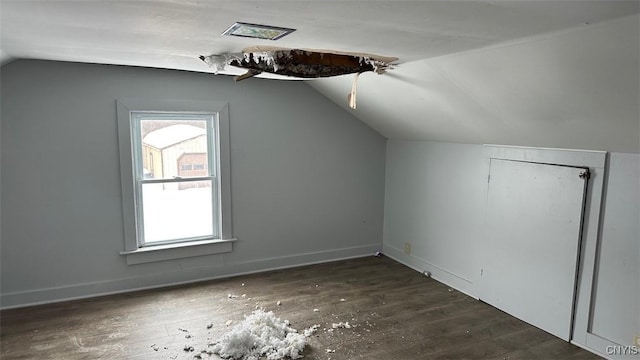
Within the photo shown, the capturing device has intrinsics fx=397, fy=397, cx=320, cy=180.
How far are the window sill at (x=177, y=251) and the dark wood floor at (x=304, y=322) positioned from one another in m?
0.31

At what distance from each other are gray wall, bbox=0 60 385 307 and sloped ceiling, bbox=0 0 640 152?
44cm

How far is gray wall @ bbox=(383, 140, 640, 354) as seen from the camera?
8.50ft

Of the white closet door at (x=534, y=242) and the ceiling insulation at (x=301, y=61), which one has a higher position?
the ceiling insulation at (x=301, y=61)

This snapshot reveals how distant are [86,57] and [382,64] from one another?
2219 mm

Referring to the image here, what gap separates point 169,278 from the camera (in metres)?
3.94

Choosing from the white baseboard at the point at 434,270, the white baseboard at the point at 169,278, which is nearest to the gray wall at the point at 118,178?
the white baseboard at the point at 169,278

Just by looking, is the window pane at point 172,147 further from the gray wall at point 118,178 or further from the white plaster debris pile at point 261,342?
the white plaster debris pile at point 261,342

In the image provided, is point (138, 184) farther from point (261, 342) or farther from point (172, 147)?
point (261, 342)

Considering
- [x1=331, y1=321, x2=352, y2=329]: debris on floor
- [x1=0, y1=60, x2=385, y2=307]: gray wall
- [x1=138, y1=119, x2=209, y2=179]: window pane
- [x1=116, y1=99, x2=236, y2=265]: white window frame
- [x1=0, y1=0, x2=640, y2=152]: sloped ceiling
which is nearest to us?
[x1=0, y1=0, x2=640, y2=152]: sloped ceiling

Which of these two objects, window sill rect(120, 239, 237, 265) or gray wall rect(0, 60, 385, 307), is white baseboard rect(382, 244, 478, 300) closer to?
gray wall rect(0, 60, 385, 307)

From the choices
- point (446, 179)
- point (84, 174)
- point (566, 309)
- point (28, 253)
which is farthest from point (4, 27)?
point (566, 309)

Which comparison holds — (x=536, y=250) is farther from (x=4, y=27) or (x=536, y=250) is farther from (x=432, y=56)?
(x=4, y=27)

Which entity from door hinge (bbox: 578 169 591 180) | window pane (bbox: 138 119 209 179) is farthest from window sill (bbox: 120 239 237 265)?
door hinge (bbox: 578 169 591 180)

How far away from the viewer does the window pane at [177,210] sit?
3867 mm
